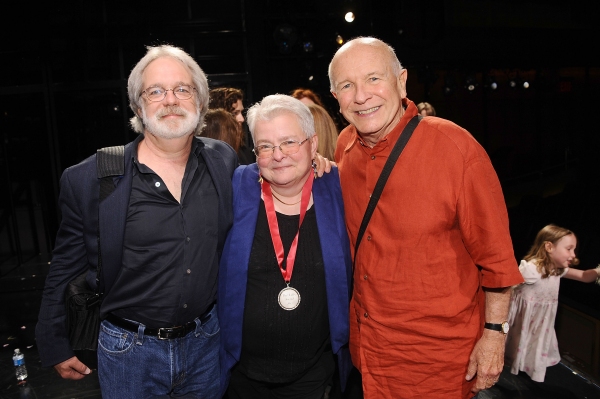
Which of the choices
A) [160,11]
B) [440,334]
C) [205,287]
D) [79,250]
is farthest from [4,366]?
[160,11]

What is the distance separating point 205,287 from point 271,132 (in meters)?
0.72

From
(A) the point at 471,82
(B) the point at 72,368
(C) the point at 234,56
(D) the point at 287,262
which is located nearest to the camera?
(D) the point at 287,262

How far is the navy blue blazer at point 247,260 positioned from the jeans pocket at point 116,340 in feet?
1.27

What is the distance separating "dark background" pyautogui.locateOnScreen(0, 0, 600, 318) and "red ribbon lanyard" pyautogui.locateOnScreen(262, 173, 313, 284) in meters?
5.19

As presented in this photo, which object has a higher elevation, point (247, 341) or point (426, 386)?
point (247, 341)

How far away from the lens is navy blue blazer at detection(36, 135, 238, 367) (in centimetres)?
190

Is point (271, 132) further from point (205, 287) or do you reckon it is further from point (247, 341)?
point (247, 341)

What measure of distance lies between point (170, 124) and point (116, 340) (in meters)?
0.93

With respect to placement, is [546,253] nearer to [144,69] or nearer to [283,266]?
[283,266]

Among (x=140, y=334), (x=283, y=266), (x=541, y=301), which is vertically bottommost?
(x=541, y=301)

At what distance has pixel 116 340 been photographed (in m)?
1.98

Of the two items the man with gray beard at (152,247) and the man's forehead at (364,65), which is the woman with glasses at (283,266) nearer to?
the man with gray beard at (152,247)

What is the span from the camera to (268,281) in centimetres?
204

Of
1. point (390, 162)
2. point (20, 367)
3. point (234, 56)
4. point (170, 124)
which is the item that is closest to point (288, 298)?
point (390, 162)
